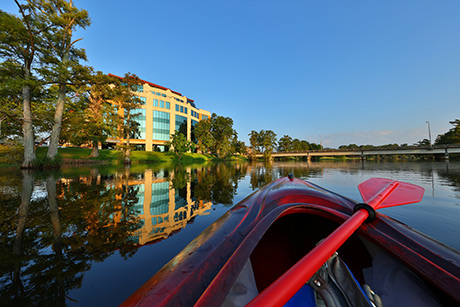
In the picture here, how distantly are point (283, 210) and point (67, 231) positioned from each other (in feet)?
10.4

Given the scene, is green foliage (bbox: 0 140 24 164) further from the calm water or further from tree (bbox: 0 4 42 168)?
the calm water

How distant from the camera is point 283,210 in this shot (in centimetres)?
151

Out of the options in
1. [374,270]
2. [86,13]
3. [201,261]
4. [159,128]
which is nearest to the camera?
[201,261]

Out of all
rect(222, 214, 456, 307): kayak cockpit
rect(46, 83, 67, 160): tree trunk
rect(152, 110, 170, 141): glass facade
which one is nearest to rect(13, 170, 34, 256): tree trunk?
rect(222, 214, 456, 307): kayak cockpit

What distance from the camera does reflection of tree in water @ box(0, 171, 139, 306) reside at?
1.38m

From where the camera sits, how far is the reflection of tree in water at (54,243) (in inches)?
54.1

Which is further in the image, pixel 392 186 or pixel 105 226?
pixel 105 226

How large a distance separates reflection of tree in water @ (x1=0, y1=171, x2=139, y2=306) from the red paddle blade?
115 inches

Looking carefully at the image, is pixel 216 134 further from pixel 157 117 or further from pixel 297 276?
pixel 297 276

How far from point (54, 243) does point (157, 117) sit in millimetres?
38531

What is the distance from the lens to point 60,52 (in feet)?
42.7

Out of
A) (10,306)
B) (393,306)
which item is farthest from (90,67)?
(393,306)

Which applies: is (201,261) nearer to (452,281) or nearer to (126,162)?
(452,281)

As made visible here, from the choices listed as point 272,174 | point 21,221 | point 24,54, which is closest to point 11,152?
point 24,54
